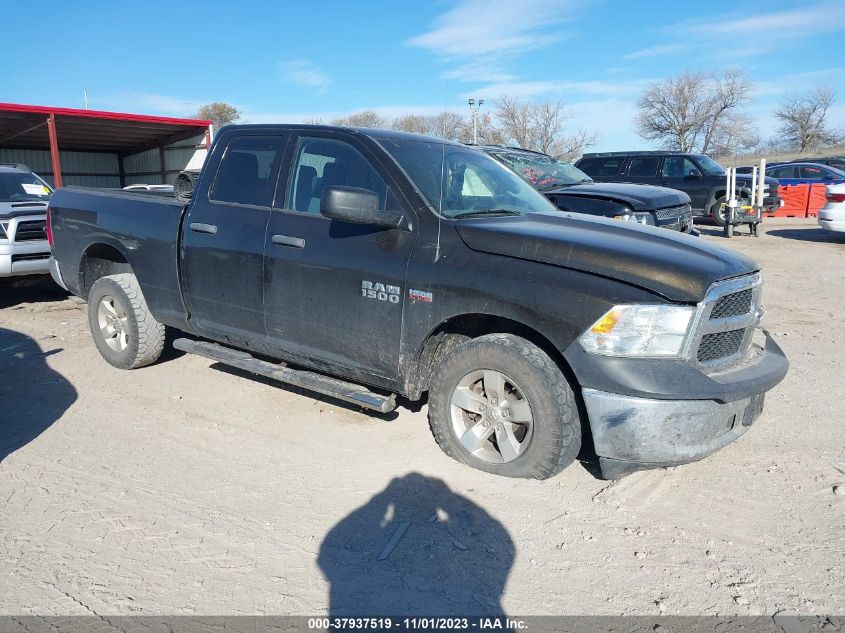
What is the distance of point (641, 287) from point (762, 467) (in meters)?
1.56

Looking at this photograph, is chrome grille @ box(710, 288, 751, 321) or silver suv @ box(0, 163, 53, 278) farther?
silver suv @ box(0, 163, 53, 278)

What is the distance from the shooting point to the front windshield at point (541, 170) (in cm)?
1003

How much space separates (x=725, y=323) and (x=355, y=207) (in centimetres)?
209

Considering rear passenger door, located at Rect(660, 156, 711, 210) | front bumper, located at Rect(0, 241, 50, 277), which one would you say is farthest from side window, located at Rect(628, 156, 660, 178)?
front bumper, located at Rect(0, 241, 50, 277)

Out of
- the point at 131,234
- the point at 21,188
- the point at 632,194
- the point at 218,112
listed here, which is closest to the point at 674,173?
the point at 632,194

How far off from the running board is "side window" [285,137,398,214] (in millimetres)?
1105

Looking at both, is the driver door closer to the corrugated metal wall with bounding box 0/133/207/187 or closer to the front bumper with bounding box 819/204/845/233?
the front bumper with bounding box 819/204/845/233

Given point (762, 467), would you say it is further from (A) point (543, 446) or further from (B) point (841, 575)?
(A) point (543, 446)

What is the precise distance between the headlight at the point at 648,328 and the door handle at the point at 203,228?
2.91 m

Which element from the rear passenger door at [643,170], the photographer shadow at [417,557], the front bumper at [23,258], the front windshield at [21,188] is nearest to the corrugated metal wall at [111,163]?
the front windshield at [21,188]

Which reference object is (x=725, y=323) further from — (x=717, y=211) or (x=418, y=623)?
(x=717, y=211)

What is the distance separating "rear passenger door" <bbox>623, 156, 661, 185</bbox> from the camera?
16703mm

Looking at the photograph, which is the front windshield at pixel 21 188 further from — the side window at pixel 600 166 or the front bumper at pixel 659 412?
the side window at pixel 600 166

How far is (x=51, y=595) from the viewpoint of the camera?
2.84m
